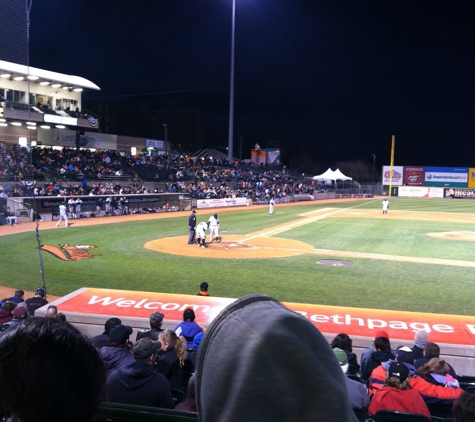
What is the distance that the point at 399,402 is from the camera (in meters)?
4.62

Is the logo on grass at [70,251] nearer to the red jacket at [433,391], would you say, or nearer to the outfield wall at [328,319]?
the outfield wall at [328,319]

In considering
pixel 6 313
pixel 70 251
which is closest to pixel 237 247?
pixel 70 251

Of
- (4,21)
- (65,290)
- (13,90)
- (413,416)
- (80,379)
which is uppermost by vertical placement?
(13,90)

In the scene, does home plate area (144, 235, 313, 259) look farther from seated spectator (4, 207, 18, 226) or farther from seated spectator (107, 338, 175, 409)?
seated spectator (107, 338, 175, 409)

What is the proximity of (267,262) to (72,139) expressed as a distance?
38.5 m

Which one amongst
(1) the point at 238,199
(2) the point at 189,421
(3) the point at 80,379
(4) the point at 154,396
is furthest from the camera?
(1) the point at 238,199

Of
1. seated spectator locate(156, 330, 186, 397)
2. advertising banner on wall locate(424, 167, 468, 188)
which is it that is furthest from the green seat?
advertising banner on wall locate(424, 167, 468, 188)

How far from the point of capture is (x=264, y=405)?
81cm

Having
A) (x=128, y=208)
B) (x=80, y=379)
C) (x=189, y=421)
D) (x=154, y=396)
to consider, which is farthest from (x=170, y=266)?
(x=128, y=208)

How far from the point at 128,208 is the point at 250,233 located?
47.5 feet

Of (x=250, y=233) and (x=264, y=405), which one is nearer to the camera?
(x=264, y=405)

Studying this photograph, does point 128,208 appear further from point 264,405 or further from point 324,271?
point 264,405

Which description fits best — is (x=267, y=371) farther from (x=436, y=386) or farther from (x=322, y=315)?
(x=322, y=315)

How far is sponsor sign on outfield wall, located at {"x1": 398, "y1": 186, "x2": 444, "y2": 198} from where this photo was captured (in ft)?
250
